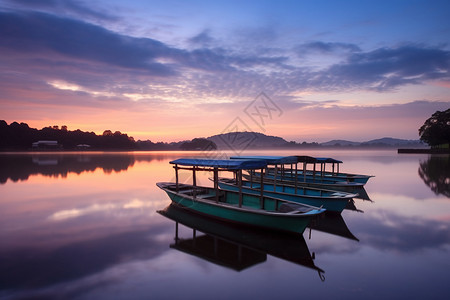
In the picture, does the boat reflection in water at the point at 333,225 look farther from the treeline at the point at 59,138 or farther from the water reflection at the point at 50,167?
the treeline at the point at 59,138

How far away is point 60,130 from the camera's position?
131625 millimetres

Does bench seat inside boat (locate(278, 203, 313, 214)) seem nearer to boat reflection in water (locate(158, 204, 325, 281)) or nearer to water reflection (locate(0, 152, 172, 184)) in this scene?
boat reflection in water (locate(158, 204, 325, 281))

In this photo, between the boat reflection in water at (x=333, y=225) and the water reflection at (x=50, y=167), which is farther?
the water reflection at (x=50, y=167)

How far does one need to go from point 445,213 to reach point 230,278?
15250mm

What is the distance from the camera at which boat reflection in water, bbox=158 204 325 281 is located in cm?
903

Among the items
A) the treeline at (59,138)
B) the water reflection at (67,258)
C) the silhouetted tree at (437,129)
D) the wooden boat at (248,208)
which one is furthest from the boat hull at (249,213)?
the treeline at (59,138)

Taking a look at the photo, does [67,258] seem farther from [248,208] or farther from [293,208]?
[293,208]

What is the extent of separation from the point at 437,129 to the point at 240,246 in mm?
97126

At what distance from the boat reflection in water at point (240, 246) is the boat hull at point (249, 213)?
0.41m

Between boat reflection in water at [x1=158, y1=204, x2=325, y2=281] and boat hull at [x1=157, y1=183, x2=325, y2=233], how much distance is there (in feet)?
1.34

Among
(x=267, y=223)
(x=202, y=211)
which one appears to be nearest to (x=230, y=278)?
(x=267, y=223)

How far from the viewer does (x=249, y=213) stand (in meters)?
11.2

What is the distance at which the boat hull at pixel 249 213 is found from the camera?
10219 mm

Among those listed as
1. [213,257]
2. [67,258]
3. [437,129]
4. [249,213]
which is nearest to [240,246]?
[213,257]
